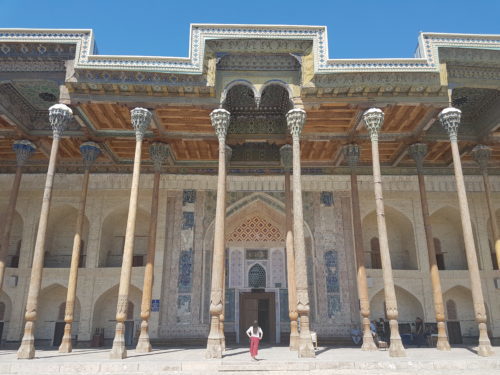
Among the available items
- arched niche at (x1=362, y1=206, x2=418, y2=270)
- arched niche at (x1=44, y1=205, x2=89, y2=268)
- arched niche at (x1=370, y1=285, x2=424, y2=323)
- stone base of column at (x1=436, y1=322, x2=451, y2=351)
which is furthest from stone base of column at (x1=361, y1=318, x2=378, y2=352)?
arched niche at (x1=44, y1=205, x2=89, y2=268)

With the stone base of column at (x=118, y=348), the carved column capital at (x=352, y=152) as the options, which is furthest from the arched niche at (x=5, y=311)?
the carved column capital at (x=352, y=152)

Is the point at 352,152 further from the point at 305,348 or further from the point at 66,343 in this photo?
the point at 66,343

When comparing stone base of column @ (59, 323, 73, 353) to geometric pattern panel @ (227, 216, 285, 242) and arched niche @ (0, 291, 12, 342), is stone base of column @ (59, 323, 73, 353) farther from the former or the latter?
geometric pattern panel @ (227, 216, 285, 242)

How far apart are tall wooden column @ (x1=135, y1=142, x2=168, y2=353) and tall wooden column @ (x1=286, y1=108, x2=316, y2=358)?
143 inches

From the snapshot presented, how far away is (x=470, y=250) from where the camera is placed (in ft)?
30.3

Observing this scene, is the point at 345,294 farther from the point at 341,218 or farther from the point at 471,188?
the point at 471,188

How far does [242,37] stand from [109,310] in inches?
369

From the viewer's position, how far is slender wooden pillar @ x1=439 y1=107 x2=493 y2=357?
A: 854cm

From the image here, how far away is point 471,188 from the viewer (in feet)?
48.2

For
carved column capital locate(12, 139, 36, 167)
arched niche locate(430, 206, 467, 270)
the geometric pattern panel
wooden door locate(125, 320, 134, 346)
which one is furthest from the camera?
arched niche locate(430, 206, 467, 270)

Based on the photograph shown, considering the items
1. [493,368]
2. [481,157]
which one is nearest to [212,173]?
[481,157]

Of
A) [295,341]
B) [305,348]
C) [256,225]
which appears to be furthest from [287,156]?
[305,348]

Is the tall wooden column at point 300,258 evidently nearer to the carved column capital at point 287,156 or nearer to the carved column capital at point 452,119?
the carved column capital at point 287,156

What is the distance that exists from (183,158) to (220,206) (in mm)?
5366
